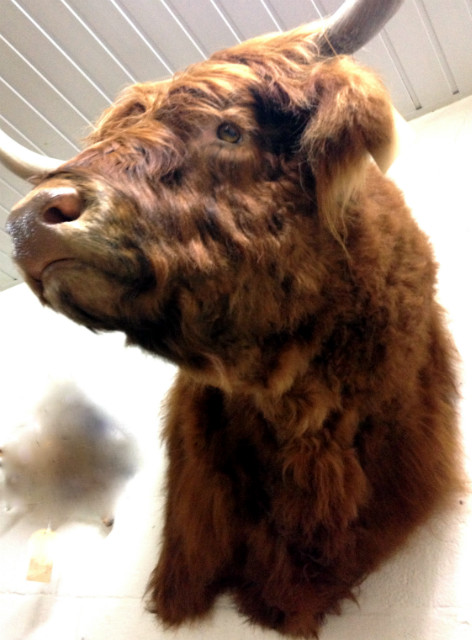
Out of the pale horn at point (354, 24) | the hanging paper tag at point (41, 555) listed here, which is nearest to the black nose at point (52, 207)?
the pale horn at point (354, 24)

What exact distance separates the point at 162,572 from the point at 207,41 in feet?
3.60

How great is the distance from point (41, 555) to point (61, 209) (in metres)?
0.94

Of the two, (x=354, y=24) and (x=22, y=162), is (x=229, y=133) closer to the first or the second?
(x=354, y=24)

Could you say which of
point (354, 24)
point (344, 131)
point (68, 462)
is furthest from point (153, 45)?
point (68, 462)

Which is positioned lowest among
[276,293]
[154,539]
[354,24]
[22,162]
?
[154,539]

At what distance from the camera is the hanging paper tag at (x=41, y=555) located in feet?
3.96

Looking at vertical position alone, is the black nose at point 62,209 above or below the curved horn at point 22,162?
above

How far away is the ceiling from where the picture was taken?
1.15 metres

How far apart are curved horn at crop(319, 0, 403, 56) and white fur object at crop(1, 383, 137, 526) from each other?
0.96 meters

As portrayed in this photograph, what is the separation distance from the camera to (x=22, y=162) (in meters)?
0.99

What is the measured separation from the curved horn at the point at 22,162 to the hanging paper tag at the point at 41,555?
80cm

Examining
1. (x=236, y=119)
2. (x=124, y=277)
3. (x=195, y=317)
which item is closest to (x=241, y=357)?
(x=195, y=317)

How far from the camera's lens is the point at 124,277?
2.08 ft

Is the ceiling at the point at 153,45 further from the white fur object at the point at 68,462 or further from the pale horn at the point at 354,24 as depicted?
the white fur object at the point at 68,462
